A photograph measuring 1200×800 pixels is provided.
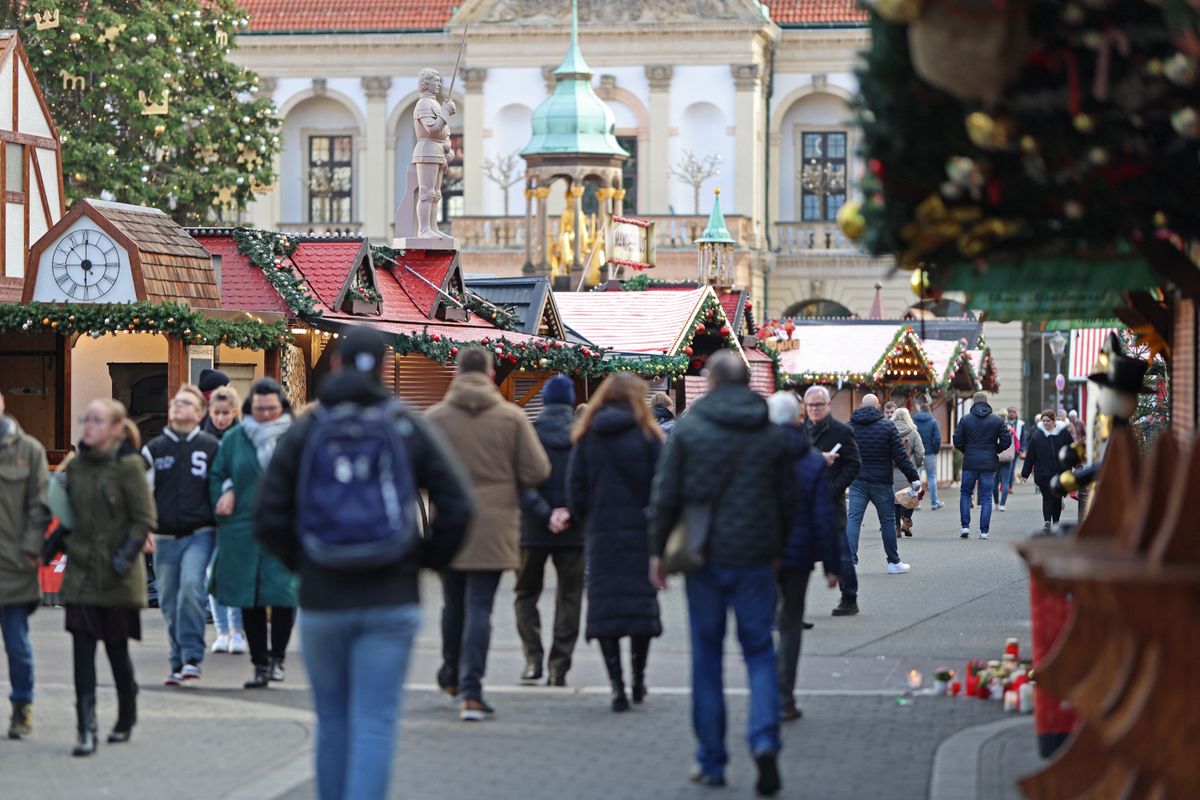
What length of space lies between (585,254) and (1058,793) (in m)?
35.8

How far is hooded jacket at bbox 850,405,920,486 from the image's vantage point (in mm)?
19047

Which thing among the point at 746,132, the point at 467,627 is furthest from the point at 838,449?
the point at 746,132

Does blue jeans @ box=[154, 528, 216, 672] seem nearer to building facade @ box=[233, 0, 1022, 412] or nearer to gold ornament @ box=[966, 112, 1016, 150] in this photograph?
gold ornament @ box=[966, 112, 1016, 150]

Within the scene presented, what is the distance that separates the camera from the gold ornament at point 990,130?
23.4ft

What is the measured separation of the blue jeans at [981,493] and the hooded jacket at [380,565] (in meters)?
19.1

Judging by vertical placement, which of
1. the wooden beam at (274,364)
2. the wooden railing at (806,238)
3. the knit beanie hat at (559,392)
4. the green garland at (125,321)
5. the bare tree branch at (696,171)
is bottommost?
the knit beanie hat at (559,392)

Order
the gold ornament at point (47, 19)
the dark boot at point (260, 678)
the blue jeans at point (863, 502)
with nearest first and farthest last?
the dark boot at point (260, 678), the blue jeans at point (863, 502), the gold ornament at point (47, 19)

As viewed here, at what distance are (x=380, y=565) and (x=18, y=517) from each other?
11.7ft

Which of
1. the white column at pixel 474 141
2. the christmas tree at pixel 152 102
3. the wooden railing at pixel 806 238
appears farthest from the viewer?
the wooden railing at pixel 806 238

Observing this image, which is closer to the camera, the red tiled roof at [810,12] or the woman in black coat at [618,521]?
the woman in black coat at [618,521]

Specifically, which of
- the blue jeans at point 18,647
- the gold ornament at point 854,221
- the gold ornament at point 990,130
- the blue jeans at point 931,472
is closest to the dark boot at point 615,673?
the blue jeans at point 18,647

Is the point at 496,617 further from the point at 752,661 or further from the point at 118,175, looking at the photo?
the point at 118,175

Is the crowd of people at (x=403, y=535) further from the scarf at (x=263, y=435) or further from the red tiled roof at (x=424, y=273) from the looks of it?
the red tiled roof at (x=424, y=273)

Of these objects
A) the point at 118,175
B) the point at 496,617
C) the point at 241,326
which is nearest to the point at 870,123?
the point at 496,617
